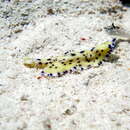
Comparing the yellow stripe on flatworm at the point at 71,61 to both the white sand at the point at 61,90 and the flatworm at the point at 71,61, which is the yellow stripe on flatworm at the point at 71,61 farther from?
the white sand at the point at 61,90

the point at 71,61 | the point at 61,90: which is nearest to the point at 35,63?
the point at 71,61

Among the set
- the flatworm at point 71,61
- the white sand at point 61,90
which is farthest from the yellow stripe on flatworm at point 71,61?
the white sand at point 61,90

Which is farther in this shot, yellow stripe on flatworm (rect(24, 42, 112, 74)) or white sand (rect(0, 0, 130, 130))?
yellow stripe on flatworm (rect(24, 42, 112, 74))

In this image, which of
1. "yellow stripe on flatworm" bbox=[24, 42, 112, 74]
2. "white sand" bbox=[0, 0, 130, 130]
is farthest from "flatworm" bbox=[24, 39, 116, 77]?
"white sand" bbox=[0, 0, 130, 130]

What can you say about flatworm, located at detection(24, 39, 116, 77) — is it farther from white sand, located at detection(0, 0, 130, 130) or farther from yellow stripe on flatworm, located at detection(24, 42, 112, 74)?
white sand, located at detection(0, 0, 130, 130)

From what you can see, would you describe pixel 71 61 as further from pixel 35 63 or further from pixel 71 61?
pixel 35 63

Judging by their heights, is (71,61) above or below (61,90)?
above

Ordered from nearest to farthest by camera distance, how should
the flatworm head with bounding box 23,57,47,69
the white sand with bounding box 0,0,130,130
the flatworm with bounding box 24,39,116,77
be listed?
the white sand with bounding box 0,0,130,130, the flatworm with bounding box 24,39,116,77, the flatworm head with bounding box 23,57,47,69

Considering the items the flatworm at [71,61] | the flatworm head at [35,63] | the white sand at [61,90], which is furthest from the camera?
the flatworm head at [35,63]

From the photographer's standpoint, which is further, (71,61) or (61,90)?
(71,61)

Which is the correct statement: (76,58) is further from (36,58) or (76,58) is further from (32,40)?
(32,40)
